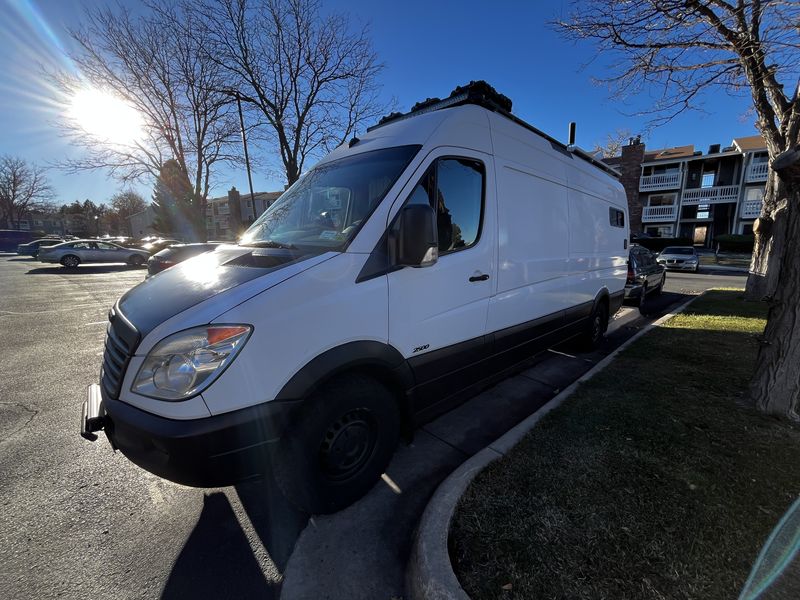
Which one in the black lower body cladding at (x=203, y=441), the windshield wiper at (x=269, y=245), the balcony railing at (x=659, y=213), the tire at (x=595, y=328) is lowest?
the tire at (x=595, y=328)

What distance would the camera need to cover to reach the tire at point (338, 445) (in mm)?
2025

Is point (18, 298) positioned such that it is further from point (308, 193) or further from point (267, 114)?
point (308, 193)

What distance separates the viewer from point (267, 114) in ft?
51.5

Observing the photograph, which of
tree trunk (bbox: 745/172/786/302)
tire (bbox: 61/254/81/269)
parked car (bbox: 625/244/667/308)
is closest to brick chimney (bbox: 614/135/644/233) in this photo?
tree trunk (bbox: 745/172/786/302)

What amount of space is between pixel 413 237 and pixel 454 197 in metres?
0.84

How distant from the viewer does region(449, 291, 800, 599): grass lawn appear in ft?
5.71

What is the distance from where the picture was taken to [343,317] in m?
2.08


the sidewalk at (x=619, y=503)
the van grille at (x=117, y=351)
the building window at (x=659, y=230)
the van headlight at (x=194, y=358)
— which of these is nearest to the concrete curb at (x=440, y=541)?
the sidewalk at (x=619, y=503)

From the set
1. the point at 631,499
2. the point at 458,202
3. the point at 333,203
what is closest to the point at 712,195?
the point at 458,202

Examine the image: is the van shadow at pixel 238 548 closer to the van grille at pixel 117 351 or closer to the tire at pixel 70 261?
the van grille at pixel 117 351

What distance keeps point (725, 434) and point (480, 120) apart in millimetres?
3366

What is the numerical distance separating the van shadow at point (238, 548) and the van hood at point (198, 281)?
137cm

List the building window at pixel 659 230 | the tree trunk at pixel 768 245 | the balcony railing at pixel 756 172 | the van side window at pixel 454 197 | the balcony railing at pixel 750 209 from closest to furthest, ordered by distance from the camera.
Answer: the van side window at pixel 454 197
the tree trunk at pixel 768 245
the balcony railing at pixel 756 172
the balcony railing at pixel 750 209
the building window at pixel 659 230

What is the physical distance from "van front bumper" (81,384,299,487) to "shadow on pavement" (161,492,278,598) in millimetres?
566
